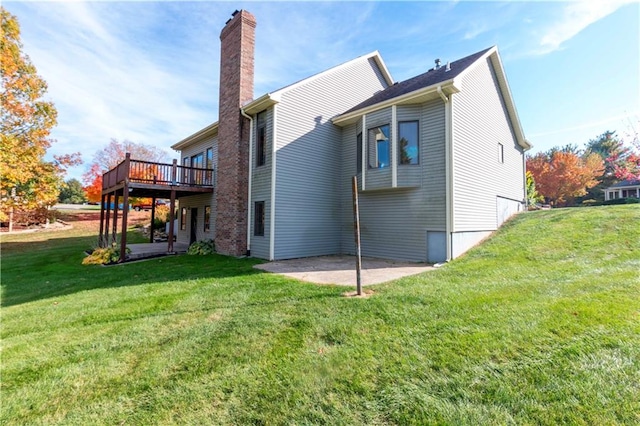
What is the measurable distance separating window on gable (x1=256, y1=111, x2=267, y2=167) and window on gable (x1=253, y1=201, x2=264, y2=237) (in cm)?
161

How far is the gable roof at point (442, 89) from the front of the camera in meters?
8.65

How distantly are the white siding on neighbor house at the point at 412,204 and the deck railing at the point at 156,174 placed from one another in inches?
314

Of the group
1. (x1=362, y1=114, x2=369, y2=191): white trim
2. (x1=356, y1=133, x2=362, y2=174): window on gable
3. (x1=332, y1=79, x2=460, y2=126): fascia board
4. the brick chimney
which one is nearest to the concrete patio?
the brick chimney

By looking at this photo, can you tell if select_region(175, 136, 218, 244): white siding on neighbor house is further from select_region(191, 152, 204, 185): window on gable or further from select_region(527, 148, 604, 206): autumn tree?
select_region(527, 148, 604, 206): autumn tree

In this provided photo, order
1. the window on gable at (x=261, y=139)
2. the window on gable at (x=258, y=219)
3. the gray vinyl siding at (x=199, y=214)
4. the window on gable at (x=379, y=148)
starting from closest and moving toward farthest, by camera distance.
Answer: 1. the window on gable at (x=379, y=148)
2. the window on gable at (x=258, y=219)
3. the window on gable at (x=261, y=139)
4. the gray vinyl siding at (x=199, y=214)

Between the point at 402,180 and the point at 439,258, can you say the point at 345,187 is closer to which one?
the point at 402,180

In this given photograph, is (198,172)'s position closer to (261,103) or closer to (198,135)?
(198,135)

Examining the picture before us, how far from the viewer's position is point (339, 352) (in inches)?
130

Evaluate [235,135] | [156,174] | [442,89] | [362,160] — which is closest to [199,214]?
[156,174]

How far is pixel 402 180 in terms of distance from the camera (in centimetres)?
935

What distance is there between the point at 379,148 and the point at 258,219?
17.2 feet

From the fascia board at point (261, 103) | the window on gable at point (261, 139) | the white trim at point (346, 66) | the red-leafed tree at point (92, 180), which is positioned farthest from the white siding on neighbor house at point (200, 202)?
the red-leafed tree at point (92, 180)

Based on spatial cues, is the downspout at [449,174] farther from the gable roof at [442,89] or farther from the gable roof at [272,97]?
the gable roof at [272,97]

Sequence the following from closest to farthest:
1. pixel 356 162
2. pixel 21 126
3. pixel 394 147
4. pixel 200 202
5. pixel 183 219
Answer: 1. pixel 394 147
2. pixel 356 162
3. pixel 21 126
4. pixel 200 202
5. pixel 183 219
